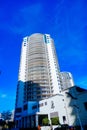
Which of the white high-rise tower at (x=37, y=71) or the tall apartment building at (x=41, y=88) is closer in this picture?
the tall apartment building at (x=41, y=88)

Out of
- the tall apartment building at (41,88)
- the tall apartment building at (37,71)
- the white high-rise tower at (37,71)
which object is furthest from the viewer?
the white high-rise tower at (37,71)

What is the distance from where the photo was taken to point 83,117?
180 feet

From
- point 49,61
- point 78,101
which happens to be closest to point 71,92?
point 78,101

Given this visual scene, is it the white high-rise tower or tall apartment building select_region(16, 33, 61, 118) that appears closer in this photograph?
tall apartment building select_region(16, 33, 61, 118)

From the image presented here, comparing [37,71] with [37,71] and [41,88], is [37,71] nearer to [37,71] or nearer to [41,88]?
[37,71]

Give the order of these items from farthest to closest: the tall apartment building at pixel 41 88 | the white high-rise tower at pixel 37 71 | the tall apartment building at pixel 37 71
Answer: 1. the white high-rise tower at pixel 37 71
2. the tall apartment building at pixel 37 71
3. the tall apartment building at pixel 41 88

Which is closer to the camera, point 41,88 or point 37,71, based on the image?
point 41,88

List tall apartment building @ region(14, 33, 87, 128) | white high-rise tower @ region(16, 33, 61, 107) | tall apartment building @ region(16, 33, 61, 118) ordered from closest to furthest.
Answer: tall apartment building @ region(14, 33, 87, 128)
tall apartment building @ region(16, 33, 61, 118)
white high-rise tower @ region(16, 33, 61, 107)

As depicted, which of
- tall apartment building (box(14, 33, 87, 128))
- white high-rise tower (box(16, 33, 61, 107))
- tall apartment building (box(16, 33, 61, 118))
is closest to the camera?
tall apartment building (box(14, 33, 87, 128))

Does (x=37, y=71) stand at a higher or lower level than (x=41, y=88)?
higher

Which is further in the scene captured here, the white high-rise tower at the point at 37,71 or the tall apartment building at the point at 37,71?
the white high-rise tower at the point at 37,71

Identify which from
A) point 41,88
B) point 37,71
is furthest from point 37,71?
point 41,88

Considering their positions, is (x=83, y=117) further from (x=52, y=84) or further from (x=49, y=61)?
(x=49, y=61)

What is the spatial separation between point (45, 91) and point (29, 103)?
34.5 metres
